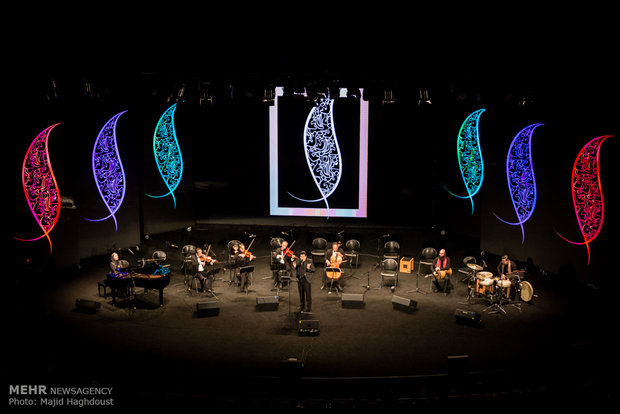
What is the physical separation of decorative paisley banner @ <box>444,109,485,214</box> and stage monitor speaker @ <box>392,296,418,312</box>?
6.69 metres

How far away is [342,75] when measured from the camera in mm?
11922

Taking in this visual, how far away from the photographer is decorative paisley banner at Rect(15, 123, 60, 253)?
13.9 meters

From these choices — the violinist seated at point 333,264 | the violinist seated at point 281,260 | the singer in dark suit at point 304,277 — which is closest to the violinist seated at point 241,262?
the violinist seated at point 281,260

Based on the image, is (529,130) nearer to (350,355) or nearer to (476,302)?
(476,302)

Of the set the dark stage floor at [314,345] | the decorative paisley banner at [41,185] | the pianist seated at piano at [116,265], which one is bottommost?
the dark stage floor at [314,345]

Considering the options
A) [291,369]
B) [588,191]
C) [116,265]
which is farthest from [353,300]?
[588,191]

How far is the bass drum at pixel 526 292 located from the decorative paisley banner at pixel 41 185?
12675 millimetres

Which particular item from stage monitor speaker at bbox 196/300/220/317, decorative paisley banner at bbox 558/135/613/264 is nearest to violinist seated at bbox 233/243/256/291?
stage monitor speaker at bbox 196/300/220/317

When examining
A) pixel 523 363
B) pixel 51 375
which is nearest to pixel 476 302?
pixel 523 363

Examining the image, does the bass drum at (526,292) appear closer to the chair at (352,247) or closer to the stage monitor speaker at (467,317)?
the stage monitor speaker at (467,317)

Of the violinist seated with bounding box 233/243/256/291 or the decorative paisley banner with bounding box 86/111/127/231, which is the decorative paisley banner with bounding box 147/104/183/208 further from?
the violinist seated with bounding box 233/243/256/291

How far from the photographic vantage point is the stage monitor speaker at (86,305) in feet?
39.2

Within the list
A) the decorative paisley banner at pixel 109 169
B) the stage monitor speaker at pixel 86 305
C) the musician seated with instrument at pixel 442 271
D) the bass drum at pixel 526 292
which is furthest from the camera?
the decorative paisley banner at pixel 109 169

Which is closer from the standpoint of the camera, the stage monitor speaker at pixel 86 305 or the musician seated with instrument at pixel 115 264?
the stage monitor speaker at pixel 86 305
